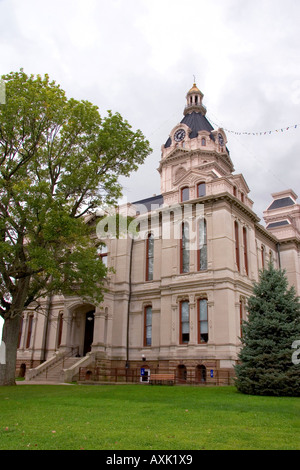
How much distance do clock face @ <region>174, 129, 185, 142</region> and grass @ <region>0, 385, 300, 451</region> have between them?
3192 centimetres

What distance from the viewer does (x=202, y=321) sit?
27.6m

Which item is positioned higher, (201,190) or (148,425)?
(201,190)

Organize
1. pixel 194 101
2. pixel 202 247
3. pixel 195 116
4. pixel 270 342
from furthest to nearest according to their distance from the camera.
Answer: pixel 194 101
pixel 195 116
pixel 202 247
pixel 270 342

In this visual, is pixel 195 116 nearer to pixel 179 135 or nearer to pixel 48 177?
pixel 179 135

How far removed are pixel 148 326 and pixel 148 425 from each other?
21.9m

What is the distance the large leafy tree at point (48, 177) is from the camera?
19328 mm

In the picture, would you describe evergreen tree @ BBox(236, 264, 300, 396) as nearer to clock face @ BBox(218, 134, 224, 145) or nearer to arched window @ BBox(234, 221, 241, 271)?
arched window @ BBox(234, 221, 241, 271)

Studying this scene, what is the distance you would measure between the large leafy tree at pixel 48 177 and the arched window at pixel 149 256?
9.12 m

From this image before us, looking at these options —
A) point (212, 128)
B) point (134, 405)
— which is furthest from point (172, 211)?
point (134, 405)

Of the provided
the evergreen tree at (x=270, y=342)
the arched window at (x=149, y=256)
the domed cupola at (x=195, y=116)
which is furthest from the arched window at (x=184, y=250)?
the domed cupola at (x=195, y=116)

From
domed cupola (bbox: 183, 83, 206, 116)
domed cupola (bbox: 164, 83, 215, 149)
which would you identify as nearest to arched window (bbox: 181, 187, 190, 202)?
domed cupola (bbox: 164, 83, 215, 149)

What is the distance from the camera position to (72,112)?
2045 cm

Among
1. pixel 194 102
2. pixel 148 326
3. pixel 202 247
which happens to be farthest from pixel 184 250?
pixel 194 102
